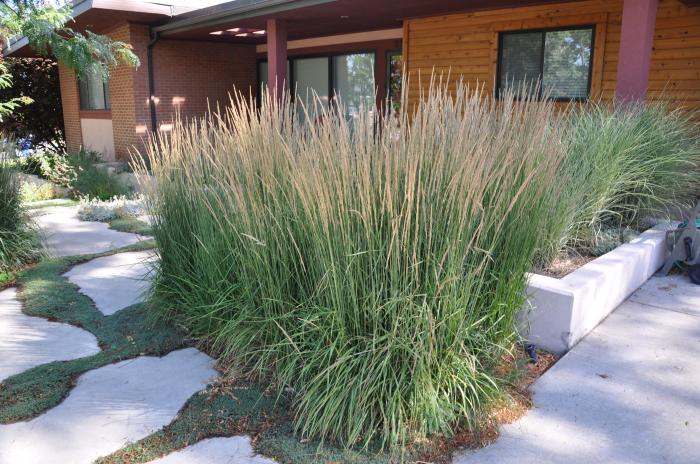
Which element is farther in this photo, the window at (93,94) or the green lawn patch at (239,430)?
the window at (93,94)

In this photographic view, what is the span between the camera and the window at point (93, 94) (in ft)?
45.7

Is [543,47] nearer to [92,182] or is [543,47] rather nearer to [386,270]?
[386,270]

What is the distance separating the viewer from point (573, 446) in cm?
233

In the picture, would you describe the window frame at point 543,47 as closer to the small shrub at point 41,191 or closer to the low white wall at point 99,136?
the small shrub at point 41,191

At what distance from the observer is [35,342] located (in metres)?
3.38

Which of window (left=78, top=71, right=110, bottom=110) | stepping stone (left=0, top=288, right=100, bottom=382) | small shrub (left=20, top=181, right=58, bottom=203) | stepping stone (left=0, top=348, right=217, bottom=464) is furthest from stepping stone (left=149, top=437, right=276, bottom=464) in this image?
window (left=78, top=71, right=110, bottom=110)

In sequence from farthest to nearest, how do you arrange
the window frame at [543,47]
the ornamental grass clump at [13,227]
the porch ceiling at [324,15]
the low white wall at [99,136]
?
the low white wall at [99,136] < the porch ceiling at [324,15] < the window frame at [543,47] < the ornamental grass clump at [13,227]

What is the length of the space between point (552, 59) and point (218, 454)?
315 inches

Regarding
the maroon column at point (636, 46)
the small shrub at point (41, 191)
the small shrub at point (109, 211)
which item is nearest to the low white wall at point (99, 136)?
the small shrub at point (41, 191)

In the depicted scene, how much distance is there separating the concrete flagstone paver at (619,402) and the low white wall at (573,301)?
10cm

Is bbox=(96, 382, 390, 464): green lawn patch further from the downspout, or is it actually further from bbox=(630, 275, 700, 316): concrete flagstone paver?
the downspout

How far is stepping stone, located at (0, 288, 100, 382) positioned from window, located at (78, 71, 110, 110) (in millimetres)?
11284

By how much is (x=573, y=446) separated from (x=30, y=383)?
2.64 metres

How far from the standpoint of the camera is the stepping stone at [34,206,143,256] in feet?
18.5
